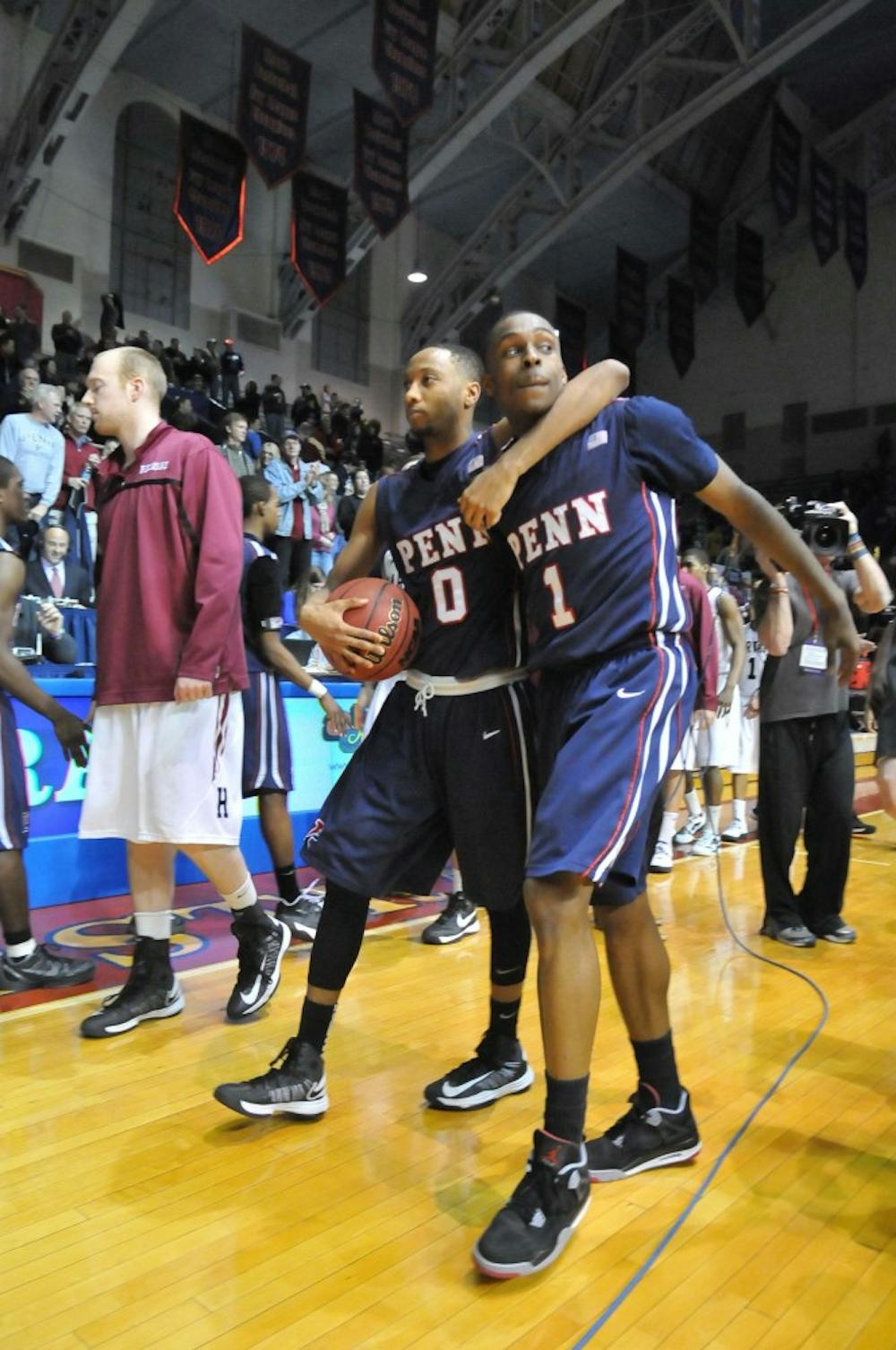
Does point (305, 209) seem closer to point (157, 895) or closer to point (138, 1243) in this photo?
point (157, 895)

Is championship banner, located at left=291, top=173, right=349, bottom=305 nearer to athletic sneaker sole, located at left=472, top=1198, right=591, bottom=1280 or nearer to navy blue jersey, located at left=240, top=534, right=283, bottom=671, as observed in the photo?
navy blue jersey, located at left=240, top=534, right=283, bottom=671

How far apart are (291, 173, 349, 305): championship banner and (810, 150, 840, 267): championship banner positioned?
30.9 feet

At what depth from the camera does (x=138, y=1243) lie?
6.50ft

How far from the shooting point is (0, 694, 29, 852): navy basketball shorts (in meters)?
3.35

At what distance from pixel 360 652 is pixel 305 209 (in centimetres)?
1388

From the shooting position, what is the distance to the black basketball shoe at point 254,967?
10.6 ft

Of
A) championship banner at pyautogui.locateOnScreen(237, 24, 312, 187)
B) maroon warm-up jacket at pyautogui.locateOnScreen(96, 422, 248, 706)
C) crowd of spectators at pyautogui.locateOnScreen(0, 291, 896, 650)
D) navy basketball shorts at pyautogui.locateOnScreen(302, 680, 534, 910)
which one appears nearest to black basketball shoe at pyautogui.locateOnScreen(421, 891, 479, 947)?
maroon warm-up jacket at pyautogui.locateOnScreen(96, 422, 248, 706)

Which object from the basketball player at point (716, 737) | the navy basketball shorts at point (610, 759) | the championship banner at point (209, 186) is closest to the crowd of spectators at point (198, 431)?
the championship banner at point (209, 186)

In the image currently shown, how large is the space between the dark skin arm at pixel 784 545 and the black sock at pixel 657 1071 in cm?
100

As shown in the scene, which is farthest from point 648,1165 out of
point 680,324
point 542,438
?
point 680,324

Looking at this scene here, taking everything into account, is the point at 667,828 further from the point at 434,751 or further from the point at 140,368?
the point at 140,368

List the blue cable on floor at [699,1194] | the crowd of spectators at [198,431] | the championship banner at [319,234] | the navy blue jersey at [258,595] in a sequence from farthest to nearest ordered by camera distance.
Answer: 1. the championship banner at [319,234]
2. the crowd of spectators at [198,431]
3. the navy blue jersey at [258,595]
4. the blue cable on floor at [699,1194]

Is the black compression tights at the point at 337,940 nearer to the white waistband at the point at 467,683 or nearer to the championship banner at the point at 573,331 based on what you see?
the white waistband at the point at 467,683

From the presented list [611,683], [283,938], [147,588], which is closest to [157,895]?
[283,938]
